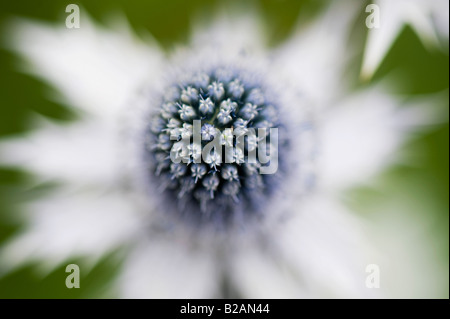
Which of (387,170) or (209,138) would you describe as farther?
(387,170)

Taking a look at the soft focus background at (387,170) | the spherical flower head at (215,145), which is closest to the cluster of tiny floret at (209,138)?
the spherical flower head at (215,145)

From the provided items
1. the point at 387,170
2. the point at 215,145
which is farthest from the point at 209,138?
the point at 387,170

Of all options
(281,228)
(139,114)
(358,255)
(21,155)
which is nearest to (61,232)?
(21,155)

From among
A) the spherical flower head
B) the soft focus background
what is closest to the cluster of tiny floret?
the spherical flower head

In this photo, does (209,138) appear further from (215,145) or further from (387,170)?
(387,170)

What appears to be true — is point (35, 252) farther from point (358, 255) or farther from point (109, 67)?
point (358, 255)
